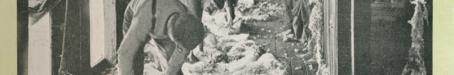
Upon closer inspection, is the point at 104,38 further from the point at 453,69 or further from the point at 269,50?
the point at 453,69

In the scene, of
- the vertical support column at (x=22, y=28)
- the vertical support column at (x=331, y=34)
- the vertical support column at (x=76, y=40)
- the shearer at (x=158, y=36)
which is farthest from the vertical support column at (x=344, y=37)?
the vertical support column at (x=22, y=28)

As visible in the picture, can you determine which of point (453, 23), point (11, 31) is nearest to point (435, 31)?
point (453, 23)

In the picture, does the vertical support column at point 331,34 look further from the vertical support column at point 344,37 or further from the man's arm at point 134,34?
the man's arm at point 134,34

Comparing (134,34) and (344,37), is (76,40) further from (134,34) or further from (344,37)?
(344,37)

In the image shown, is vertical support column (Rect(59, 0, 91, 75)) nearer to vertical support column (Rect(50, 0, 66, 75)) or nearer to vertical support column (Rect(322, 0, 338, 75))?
vertical support column (Rect(50, 0, 66, 75))

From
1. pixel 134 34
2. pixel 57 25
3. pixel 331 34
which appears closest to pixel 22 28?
pixel 57 25

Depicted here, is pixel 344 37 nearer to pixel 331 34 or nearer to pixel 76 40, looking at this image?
pixel 331 34

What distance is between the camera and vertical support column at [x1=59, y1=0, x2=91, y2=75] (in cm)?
92

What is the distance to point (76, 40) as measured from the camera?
3.03 feet

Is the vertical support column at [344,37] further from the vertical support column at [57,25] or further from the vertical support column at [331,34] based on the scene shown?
the vertical support column at [57,25]

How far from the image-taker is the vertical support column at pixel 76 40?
919mm

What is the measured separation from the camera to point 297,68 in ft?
3.10

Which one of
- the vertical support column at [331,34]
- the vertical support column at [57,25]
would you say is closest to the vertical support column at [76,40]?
the vertical support column at [57,25]

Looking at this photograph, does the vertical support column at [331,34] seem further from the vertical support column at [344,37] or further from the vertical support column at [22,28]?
the vertical support column at [22,28]
